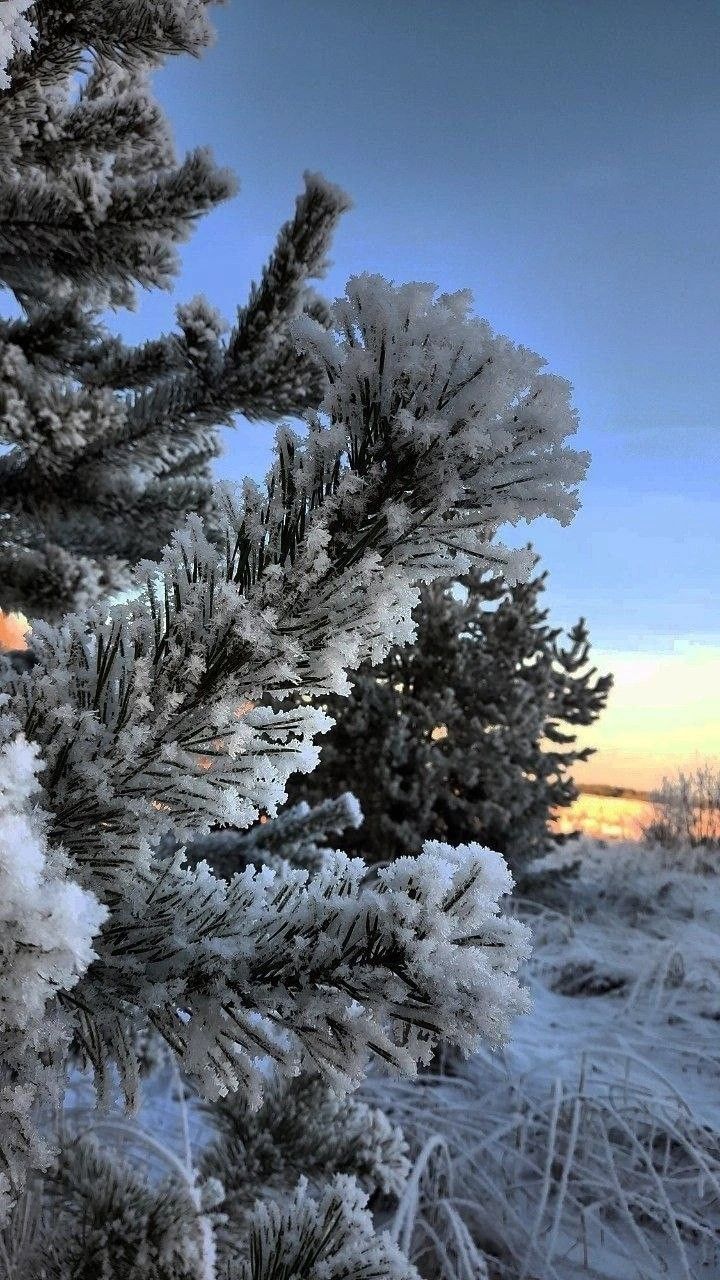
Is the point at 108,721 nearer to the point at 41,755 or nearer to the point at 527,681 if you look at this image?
the point at 41,755

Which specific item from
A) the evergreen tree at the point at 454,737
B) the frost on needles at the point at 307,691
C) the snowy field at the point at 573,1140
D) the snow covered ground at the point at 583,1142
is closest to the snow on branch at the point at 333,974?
the frost on needles at the point at 307,691

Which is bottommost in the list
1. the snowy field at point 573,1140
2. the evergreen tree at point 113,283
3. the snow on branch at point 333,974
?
the snowy field at point 573,1140

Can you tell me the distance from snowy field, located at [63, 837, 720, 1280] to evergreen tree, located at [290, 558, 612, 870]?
222 cm

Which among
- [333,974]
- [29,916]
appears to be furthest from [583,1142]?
[29,916]

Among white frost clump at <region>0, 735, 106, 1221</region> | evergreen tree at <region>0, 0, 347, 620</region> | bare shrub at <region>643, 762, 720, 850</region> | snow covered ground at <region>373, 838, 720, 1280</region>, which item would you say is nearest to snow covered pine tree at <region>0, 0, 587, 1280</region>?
white frost clump at <region>0, 735, 106, 1221</region>

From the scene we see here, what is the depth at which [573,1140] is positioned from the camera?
238 cm

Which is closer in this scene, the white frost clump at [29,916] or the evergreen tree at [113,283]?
the white frost clump at [29,916]

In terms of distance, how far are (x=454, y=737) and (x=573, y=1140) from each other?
4425 mm

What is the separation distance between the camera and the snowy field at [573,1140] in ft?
6.97

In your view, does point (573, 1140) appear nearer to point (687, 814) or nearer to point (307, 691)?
point (307, 691)

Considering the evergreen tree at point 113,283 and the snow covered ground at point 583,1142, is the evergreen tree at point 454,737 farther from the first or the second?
the evergreen tree at point 113,283

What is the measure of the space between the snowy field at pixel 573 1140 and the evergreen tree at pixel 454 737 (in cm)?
222

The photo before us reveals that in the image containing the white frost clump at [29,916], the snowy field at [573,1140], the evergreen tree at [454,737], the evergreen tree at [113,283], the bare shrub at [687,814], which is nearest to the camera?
the white frost clump at [29,916]

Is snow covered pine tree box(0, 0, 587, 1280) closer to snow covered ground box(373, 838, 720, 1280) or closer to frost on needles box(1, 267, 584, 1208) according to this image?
frost on needles box(1, 267, 584, 1208)
